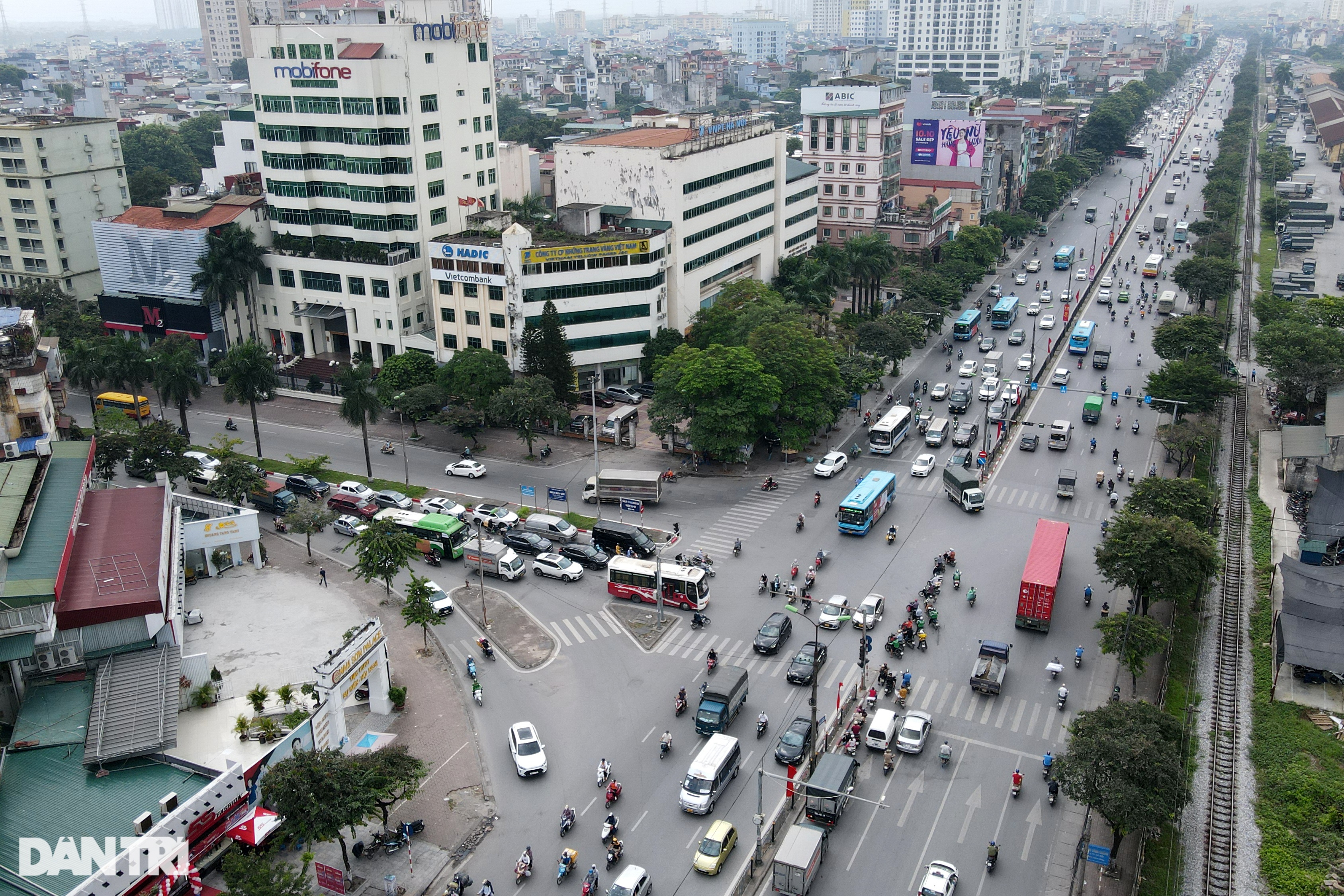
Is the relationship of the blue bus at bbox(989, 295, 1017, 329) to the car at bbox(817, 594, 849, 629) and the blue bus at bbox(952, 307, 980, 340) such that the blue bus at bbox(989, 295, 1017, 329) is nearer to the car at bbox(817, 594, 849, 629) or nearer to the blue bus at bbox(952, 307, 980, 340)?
the blue bus at bbox(952, 307, 980, 340)

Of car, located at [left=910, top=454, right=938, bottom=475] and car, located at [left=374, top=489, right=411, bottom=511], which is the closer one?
car, located at [left=374, top=489, right=411, bottom=511]

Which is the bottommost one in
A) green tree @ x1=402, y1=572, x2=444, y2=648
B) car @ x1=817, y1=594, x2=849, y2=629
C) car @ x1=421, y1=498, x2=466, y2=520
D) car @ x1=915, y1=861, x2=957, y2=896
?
car @ x1=915, y1=861, x2=957, y2=896

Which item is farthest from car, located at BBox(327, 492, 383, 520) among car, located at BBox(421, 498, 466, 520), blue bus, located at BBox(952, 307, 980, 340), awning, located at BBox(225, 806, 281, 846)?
blue bus, located at BBox(952, 307, 980, 340)

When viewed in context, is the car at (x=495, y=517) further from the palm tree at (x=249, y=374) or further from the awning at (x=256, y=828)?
the awning at (x=256, y=828)

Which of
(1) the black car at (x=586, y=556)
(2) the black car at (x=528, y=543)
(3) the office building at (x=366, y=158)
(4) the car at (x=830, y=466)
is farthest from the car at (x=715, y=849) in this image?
(3) the office building at (x=366, y=158)

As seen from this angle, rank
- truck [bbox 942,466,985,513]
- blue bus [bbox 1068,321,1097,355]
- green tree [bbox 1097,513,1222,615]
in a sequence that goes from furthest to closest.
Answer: blue bus [bbox 1068,321,1097,355] → truck [bbox 942,466,985,513] → green tree [bbox 1097,513,1222,615]

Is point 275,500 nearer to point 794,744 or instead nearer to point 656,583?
point 656,583
